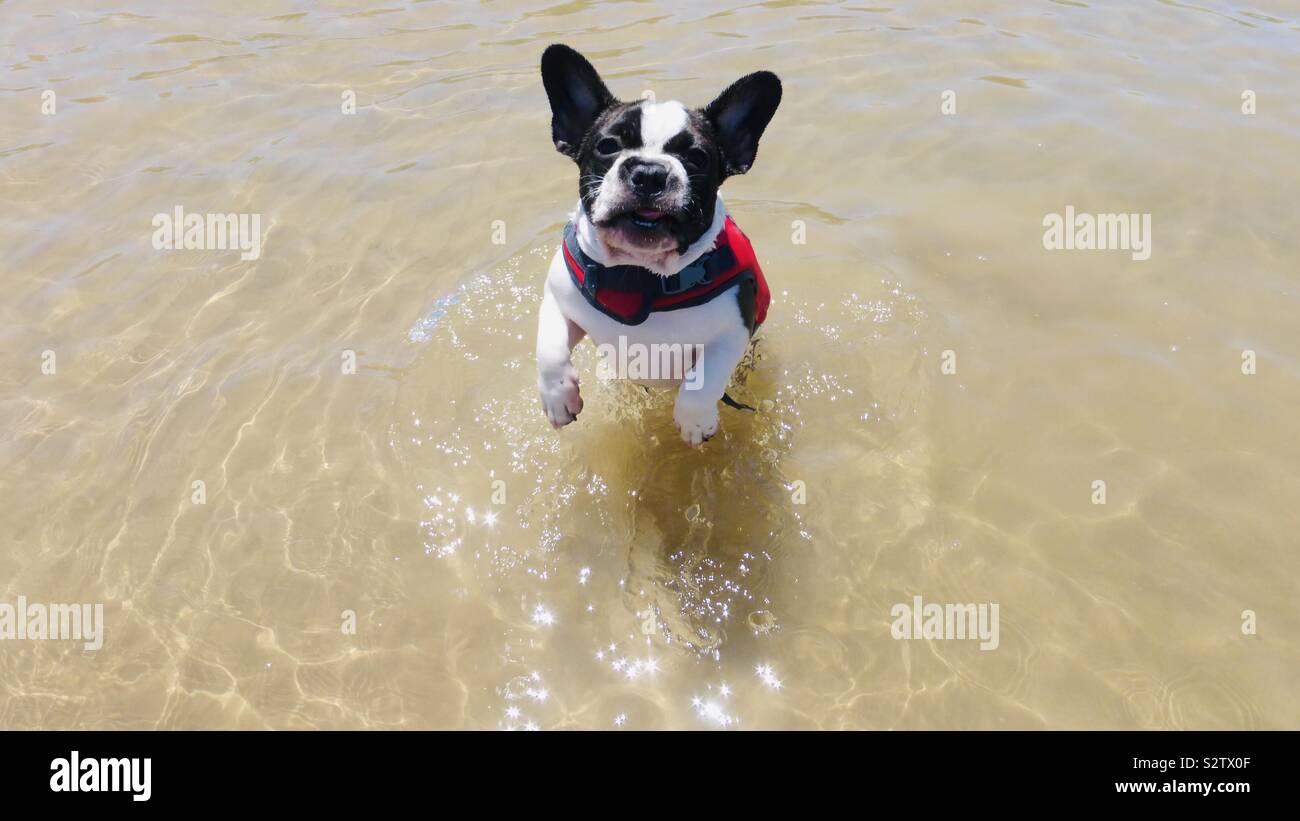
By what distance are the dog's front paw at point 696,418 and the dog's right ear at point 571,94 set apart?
1.41 metres

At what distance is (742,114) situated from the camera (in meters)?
4.18

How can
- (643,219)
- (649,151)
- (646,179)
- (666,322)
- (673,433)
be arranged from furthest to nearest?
(673,433)
(666,322)
(649,151)
(643,219)
(646,179)

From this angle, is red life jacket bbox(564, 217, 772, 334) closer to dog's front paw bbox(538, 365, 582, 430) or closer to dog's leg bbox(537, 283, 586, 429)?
dog's leg bbox(537, 283, 586, 429)

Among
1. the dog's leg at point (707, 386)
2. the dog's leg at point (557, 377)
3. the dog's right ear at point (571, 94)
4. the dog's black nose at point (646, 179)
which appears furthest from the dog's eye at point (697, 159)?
the dog's leg at point (557, 377)

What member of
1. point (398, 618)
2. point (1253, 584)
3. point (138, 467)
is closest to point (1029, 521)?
point (1253, 584)

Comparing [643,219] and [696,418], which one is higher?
[643,219]

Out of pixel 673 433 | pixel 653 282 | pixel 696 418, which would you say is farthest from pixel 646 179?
pixel 673 433

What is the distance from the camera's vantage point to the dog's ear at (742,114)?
13.3 feet

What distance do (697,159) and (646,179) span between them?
42cm

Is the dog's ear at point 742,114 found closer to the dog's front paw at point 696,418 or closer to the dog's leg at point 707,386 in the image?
the dog's leg at point 707,386

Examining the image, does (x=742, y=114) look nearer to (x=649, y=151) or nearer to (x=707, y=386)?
(x=649, y=151)

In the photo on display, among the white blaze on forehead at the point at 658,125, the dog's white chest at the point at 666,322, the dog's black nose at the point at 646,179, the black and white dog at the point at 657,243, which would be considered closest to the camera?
the dog's black nose at the point at 646,179
